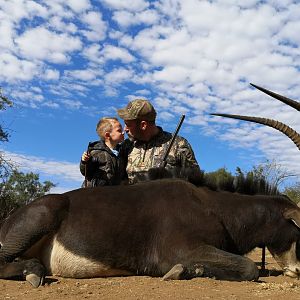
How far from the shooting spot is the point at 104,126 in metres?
6.96

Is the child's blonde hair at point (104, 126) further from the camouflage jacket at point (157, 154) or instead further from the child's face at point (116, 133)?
the camouflage jacket at point (157, 154)

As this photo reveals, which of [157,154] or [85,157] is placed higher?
[157,154]

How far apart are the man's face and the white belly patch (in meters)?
2.29

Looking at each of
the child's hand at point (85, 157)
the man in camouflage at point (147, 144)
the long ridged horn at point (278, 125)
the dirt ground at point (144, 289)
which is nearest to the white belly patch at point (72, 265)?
the dirt ground at point (144, 289)

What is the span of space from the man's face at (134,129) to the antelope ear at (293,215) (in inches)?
90.0

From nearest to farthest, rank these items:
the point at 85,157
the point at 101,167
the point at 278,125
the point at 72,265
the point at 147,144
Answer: the point at 72,265, the point at 278,125, the point at 85,157, the point at 101,167, the point at 147,144

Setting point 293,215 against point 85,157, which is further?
point 85,157

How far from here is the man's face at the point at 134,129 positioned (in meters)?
6.73

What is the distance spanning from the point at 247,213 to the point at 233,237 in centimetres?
32

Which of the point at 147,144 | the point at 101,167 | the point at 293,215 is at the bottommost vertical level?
the point at 293,215

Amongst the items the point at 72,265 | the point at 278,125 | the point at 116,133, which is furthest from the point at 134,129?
the point at 72,265

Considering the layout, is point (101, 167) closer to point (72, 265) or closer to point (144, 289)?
point (72, 265)

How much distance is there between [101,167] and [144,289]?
2.84 m

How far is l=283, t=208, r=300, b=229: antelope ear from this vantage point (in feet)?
17.5
